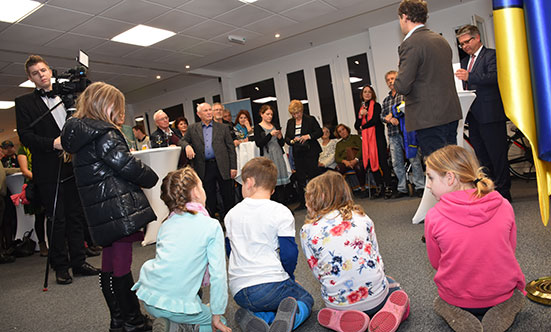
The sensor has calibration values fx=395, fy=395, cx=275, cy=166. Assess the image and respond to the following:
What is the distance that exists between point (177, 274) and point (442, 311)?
3.11 feet

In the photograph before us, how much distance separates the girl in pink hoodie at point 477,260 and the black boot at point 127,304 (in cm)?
123

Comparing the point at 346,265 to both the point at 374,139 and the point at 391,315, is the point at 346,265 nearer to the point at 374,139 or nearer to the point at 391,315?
the point at 391,315

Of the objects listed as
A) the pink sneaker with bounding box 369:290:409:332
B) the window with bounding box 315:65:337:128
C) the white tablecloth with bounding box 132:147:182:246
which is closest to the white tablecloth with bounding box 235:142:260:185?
the white tablecloth with bounding box 132:147:182:246

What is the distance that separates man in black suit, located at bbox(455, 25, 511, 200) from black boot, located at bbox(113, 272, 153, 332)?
263 centimetres

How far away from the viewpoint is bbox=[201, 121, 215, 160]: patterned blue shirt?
13.1 ft

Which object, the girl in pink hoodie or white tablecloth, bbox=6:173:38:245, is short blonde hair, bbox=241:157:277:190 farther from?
white tablecloth, bbox=6:173:38:245

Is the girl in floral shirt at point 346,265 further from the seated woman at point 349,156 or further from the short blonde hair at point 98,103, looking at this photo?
the seated woman at point 349,156

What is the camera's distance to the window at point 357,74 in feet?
24.6

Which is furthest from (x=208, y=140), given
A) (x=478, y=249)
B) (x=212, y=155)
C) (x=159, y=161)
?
(x=478, y=249)

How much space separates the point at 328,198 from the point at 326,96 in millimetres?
6715

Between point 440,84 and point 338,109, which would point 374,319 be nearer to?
point 440,84

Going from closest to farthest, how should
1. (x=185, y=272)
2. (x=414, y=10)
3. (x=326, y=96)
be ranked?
(x=185, y=272)
(x=414, y=10)
(x=326, y=96)

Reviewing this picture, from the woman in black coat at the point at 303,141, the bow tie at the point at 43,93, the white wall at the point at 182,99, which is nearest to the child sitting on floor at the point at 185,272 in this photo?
the bow tie at the point at 43,93

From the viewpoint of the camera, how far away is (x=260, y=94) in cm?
894
